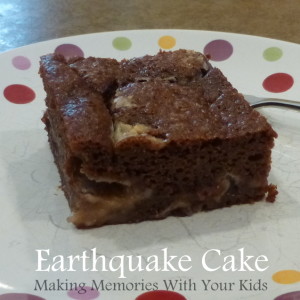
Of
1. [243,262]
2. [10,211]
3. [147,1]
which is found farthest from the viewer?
[147,1]

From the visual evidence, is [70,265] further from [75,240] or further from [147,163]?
[147,163]

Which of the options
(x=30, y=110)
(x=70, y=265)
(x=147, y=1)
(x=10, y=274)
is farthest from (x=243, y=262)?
(x=147, y=1)

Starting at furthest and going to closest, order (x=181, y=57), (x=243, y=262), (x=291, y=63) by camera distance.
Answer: (x=291, y=63) < (x=181, y=57) < (x=243, y=262)

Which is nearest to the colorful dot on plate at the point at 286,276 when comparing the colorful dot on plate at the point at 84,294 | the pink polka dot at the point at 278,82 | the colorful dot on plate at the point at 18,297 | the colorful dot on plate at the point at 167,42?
the colorful dot on plate at the point at 84,294

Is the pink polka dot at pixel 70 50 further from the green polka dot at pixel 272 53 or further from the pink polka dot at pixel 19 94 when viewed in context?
the green polka dot at pixel 272 53

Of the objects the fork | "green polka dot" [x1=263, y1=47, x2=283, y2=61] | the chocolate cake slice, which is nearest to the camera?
the chocolate cake slice

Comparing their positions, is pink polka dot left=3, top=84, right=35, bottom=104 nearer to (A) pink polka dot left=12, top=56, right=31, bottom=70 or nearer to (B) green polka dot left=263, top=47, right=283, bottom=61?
(A) pink polka dot left=12, top=56, right=31, bottom=70

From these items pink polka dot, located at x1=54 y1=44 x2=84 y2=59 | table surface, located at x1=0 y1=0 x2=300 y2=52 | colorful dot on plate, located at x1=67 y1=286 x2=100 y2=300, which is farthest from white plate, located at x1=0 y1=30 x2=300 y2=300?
table surface, located at x1=0 y1=0 x2=300 y2=52
